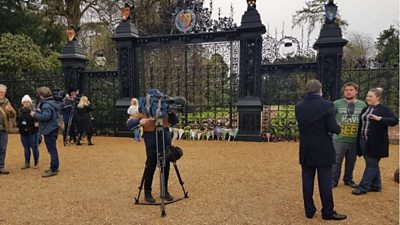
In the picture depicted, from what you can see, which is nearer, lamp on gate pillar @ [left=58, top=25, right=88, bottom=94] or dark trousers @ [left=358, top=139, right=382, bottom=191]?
dark trousers @ [left=358, top=139, right=382, bottom=191]

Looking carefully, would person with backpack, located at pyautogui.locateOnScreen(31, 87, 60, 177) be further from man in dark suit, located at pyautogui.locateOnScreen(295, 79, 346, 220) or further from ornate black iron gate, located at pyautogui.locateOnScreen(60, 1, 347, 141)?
ornate black iron gate, located at pyautogui.locateOnScreen(60, 1, 347, 141)

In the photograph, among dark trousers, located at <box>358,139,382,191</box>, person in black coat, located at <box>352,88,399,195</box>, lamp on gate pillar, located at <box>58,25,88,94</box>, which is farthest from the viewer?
lamp on gate pillar, located at <box>58,25,88,94</box>

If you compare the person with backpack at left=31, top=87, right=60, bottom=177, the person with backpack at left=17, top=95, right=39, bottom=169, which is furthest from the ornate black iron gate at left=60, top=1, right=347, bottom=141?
the person with backpack at left=31, top=87, right=60, bottom=177

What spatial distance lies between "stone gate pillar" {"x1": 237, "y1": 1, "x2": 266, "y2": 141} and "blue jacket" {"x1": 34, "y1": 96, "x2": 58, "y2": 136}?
5.40 m

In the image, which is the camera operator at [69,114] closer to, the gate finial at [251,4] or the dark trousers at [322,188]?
the gate finial at [251,4]

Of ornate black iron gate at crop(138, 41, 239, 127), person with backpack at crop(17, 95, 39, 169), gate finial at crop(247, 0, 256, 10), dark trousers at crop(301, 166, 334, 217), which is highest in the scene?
gate finial at crop(247, 0, 256, 10)

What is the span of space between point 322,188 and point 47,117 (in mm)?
4556

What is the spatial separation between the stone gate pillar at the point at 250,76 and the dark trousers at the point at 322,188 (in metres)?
5.76

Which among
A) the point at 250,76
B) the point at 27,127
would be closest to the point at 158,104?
the point at 27,127

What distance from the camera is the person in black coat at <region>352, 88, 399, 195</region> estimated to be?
4453 millimetres

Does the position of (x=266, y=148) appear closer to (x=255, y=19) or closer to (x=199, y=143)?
(x=199, y=143)

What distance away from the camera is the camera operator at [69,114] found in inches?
372

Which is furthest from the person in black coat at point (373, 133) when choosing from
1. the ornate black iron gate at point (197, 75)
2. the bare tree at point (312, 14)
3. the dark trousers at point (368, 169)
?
the bare tree at point (312, 14)

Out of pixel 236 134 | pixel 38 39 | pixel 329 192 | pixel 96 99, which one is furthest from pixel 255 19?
pixel 38 39
